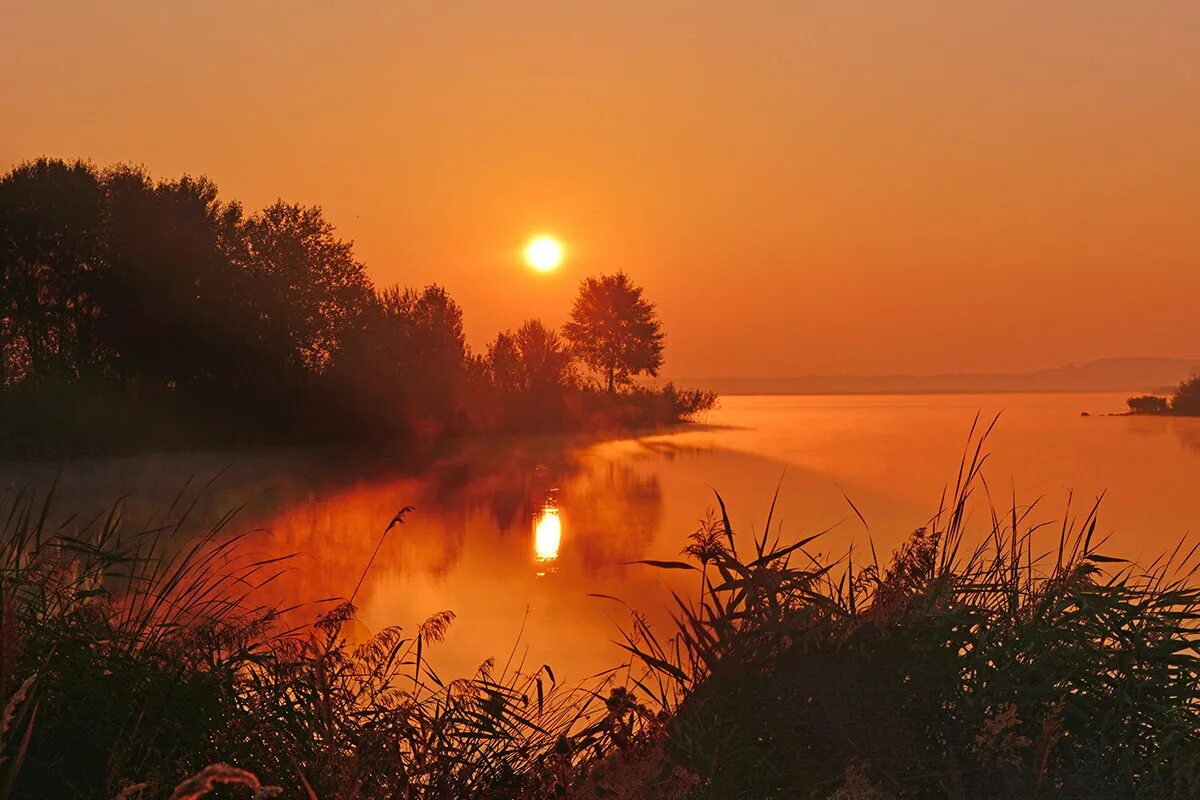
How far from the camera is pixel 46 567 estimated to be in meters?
5.41

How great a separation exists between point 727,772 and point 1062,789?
1392 mm

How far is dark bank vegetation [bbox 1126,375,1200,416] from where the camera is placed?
57.4 m

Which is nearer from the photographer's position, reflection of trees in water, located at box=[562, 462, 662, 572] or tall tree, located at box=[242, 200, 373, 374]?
reflection of trees in water, located at box=[562, 462, 662, 572]

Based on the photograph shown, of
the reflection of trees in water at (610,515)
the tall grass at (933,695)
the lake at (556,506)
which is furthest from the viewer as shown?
the reflection of trees in water at (610,515)

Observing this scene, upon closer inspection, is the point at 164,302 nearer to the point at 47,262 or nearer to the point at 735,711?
the point at 47,262

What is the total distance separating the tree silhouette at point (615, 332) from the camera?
62.5 meters

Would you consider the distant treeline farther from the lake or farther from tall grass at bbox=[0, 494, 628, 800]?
tall grass at bbox=[0, 494, 628, 800]

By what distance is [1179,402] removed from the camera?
58719mm

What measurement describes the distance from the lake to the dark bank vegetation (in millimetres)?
22612

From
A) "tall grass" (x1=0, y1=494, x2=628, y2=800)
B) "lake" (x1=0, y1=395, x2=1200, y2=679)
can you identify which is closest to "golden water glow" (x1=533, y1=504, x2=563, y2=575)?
"lake" (x1=0, y1=395, x2=1200, y2=679)

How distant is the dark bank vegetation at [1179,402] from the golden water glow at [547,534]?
5059 centimetres

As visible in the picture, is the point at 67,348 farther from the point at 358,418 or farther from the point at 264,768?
the point at 264,768

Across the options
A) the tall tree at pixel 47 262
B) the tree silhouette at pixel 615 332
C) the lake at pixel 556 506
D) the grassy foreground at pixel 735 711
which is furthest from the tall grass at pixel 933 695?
the tree silhouette at pixel 615 332

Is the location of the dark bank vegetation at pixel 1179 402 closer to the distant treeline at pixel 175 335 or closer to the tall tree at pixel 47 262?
the distant treeline at pixel 175 335
